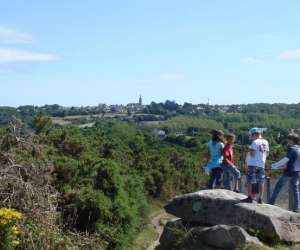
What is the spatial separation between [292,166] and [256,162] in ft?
2.31

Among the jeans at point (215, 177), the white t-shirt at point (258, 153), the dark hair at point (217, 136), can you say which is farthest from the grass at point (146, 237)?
the white t-shirt at point (258, 153)

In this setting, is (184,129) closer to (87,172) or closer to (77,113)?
(77,113)

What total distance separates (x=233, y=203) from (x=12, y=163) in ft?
14.7

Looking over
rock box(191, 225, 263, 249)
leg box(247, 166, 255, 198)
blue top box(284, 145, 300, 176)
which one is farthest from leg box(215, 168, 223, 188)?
rock box(191, 225, 263, 249)

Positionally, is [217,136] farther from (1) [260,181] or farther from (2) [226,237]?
(2) [226,237]

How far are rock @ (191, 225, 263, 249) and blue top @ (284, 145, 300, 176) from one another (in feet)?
6.14

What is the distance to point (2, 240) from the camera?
29.5 feet

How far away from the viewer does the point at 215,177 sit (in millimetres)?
12539

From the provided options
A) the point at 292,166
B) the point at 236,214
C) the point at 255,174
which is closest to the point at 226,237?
the point at 236,214

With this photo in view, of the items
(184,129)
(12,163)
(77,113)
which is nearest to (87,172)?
(12,163)

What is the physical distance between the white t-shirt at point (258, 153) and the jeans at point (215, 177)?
1120 mm

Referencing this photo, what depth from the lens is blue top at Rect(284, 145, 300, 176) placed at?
11.2 m

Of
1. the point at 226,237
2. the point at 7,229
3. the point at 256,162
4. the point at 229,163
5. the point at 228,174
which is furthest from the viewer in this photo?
the point at 228,174

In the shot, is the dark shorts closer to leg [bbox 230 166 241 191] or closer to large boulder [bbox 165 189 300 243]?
large boulder [bbox 165 189 300 243]
